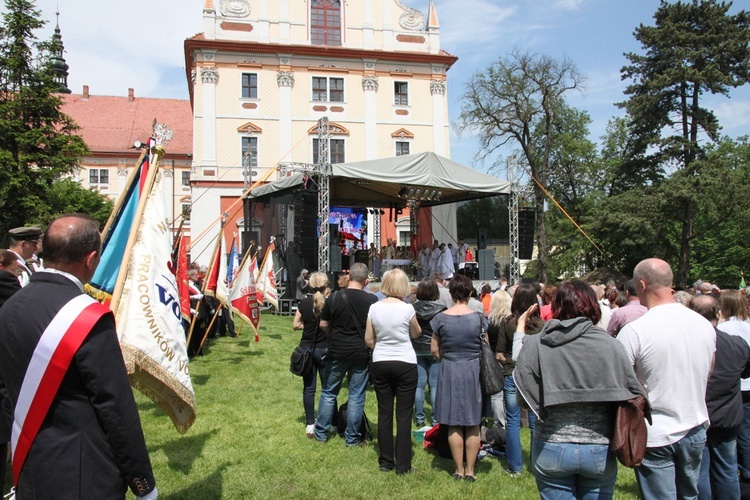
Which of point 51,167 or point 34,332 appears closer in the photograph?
point 34,332

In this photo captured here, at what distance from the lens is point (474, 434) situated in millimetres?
5129

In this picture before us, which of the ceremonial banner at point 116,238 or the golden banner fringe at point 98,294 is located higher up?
the ceremonial banner at point 116,238

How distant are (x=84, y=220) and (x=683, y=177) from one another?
29.0 meters

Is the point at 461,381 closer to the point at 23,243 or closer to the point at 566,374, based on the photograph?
the point at 566,374

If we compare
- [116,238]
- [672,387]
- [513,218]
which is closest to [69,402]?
[116,238]

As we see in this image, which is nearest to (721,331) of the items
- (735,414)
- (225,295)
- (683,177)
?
(735,414)

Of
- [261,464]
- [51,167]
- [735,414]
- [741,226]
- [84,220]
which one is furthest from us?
[741,226]

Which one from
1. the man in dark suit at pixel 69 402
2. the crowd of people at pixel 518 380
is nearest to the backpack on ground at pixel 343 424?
the crowd of people at pixel 518 380

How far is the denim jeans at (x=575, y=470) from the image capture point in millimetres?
2939

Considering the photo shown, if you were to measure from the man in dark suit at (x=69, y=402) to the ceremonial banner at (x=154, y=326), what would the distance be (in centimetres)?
173

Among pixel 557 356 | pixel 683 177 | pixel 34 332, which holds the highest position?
pixel 683 177

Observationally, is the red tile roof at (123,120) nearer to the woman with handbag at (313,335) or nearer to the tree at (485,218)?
the tree at (485,218)

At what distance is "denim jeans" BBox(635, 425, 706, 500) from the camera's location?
3270 mm

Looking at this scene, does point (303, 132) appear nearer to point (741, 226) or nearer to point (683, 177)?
point (683, 177)
